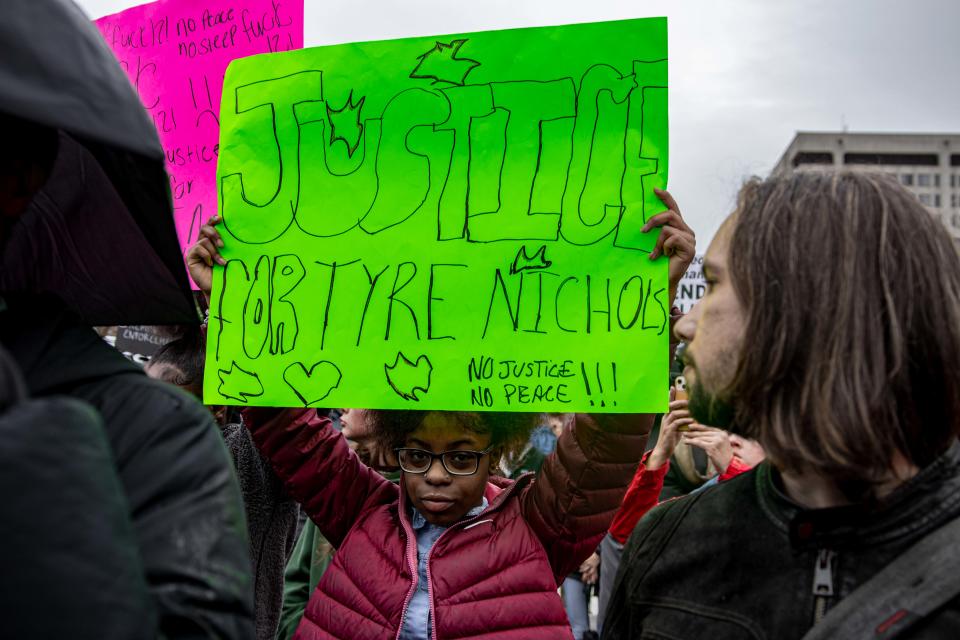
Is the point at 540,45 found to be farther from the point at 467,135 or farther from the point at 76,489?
the point at 76,489

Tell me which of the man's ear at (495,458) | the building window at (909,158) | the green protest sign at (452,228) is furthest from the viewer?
the building window at (909,158)

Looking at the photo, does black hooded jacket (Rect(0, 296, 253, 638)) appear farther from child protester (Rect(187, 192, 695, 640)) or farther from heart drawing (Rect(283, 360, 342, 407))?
child protester (Rect(187, 192, 695, 640))

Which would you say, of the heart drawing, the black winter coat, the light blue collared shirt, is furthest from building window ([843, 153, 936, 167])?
the black winter coat

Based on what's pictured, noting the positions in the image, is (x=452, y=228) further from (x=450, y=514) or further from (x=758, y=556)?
(x=758, y=556)

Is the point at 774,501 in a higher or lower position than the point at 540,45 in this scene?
lower

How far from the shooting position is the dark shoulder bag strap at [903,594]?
130cm

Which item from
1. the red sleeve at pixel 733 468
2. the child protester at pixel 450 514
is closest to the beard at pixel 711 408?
the child protester at pixel 450 514

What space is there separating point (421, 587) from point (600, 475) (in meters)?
0.58

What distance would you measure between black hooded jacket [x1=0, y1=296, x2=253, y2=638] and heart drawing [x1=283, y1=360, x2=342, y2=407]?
1085mm

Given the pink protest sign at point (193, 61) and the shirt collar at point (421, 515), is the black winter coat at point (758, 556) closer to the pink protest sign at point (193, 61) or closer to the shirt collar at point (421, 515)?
the shirt collar at point (421, 515)

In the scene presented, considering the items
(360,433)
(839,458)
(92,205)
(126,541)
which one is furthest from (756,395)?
(360,433)

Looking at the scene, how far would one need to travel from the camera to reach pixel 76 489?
85cm

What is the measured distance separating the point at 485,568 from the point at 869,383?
4.28ft

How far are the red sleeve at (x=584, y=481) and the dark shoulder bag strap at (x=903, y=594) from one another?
1.02 metres
